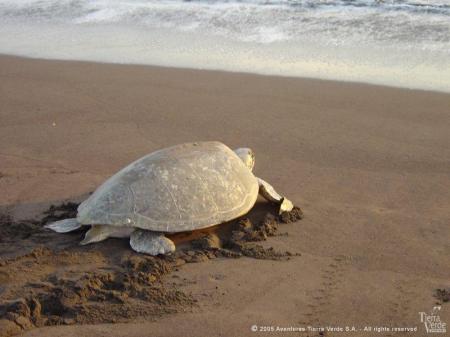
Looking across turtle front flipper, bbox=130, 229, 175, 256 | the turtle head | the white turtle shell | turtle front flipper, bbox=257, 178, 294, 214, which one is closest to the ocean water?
the turtle head

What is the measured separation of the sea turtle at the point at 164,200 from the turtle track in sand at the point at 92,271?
87 millimetres

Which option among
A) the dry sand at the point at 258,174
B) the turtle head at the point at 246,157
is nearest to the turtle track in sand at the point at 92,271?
the dry sand at the point at 258,174

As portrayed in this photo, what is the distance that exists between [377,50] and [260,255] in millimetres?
4420

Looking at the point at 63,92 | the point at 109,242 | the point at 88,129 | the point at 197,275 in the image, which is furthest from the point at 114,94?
the point at 197,275

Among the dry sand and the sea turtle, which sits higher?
the sea turtle

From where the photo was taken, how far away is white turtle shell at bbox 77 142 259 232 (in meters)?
3.41

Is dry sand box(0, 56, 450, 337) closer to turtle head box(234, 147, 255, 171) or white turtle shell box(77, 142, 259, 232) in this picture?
white turtle shell box(77, 142, 259, 232)

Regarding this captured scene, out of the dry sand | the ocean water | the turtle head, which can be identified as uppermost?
the ocean water

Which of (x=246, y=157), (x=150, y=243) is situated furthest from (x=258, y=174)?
(x=150, y=243)

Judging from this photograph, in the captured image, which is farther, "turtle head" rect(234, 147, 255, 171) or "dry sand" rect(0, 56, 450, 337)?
"turtle head" rect(234, 147, 255, 171)

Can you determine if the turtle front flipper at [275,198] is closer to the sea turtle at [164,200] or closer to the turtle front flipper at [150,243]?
the sea turtle at [164,200]

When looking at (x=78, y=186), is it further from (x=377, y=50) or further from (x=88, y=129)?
(x=377, y=50)

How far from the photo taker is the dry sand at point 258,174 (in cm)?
294

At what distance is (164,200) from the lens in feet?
11.3
